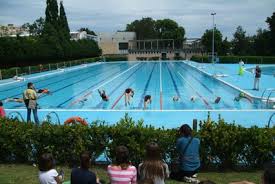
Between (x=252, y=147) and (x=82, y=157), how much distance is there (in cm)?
417

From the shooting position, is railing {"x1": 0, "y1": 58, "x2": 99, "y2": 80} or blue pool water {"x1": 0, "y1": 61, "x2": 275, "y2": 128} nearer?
blue pool water {"x1": 0, "y1": 61, "x2": 275, "y2": 128}

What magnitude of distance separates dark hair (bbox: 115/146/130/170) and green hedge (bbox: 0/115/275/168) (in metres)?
2.49

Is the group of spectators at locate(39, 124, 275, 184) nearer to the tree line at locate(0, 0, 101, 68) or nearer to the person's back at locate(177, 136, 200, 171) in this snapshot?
the person's back at locate(177, 136, 200, 171)

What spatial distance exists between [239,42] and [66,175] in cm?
7779

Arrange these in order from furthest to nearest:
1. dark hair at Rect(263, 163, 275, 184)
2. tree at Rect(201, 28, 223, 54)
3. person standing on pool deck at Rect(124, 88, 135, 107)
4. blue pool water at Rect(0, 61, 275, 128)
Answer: tree at Rect(201, 28, 223, 54) → person standing on pool deck at Rect(124, 88, 135, 107) → blue pool water at Rect(0, 61, 275, 128) → dark hair at Rect(263, 163, 275, 184)

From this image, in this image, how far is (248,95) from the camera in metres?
22.0

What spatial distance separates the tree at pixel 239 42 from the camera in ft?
261

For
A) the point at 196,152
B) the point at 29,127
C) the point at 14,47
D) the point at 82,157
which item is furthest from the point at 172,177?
the point at 14,47

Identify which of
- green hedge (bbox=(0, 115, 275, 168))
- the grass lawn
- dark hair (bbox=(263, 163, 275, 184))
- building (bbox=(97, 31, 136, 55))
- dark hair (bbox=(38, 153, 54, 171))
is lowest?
the grass lawn

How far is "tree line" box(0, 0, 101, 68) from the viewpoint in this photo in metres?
37.1

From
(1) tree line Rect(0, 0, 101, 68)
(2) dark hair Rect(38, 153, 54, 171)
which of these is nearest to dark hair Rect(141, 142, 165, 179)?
(2) dark hair Rect(38, 153, 54, 171)

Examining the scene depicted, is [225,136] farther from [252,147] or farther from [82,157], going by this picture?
[82,157]

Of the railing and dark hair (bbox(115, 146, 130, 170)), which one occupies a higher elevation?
dark hair (bbox(115, 146, 130, 170))

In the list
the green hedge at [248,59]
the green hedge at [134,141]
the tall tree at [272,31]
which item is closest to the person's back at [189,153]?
the green hedge at [134,141]
